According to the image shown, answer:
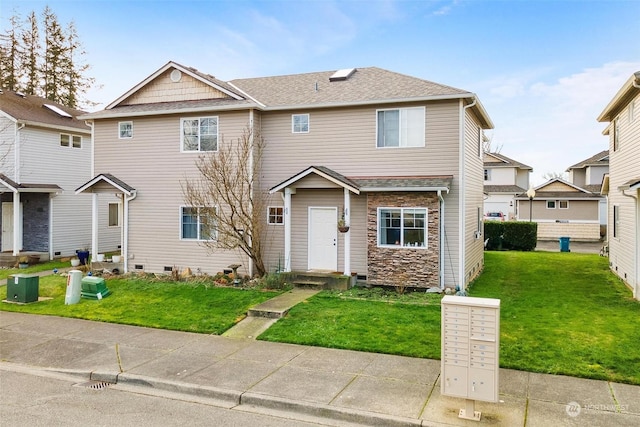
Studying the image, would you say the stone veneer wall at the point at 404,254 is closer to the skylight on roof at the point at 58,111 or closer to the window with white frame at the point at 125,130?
the window with white frame at the point at 125,130

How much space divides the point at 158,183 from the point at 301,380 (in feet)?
37.9

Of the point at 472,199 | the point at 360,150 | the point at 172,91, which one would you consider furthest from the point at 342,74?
the point at 472,199

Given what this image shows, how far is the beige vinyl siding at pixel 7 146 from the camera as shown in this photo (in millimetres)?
19875

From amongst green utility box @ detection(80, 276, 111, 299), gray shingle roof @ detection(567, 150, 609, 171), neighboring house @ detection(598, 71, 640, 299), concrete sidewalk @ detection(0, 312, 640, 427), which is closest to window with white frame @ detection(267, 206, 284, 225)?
green utility box @ detection(80, 276, 111, 299)

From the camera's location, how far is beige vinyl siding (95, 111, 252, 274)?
645 inches

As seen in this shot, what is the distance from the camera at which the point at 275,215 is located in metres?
15.9

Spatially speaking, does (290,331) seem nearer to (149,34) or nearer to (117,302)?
(117,302)

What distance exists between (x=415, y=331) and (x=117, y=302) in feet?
26.4

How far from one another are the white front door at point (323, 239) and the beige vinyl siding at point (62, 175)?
41.6ft

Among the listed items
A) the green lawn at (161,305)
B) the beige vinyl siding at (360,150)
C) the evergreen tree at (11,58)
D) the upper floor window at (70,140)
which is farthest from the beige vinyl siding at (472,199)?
the evergreen tree at (11,58)

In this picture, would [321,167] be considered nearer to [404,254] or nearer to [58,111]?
[404,254]

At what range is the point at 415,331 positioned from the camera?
9.64 metres

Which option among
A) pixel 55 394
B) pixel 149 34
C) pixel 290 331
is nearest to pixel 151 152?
pixel 149 34

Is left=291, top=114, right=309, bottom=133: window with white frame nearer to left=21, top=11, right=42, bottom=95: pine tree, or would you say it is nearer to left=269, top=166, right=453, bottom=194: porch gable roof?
left=269, top=166, right=453, bottom=194: porch gable roof
